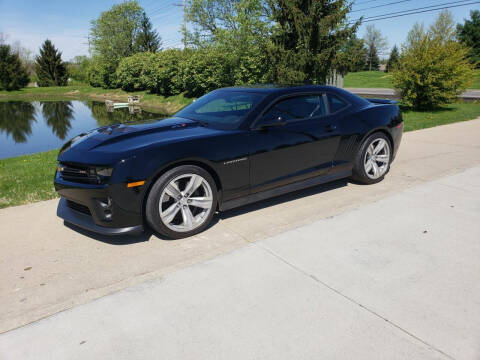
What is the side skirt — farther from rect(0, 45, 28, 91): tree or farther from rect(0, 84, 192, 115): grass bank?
rect(0, 45, 28, 91): tree

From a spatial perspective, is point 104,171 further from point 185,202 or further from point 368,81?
point 368,81

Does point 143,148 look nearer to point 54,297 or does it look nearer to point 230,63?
point 54,297

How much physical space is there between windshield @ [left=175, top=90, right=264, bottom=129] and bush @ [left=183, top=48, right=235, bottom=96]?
20.7 m

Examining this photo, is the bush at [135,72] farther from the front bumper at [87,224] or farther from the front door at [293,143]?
the front bumper at [87,224]

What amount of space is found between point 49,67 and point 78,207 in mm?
78608

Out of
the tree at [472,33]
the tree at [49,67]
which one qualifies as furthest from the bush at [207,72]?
the tree at [49,67]

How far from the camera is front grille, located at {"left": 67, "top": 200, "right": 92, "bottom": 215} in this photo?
11.3 ft

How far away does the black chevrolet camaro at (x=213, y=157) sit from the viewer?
10.6 feet

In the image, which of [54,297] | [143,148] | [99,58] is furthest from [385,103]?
[99,58]

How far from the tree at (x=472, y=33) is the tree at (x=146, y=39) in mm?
43399

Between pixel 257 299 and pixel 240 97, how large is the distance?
258cm

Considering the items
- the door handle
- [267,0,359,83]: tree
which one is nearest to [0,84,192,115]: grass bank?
[267,0,359,83]: tree

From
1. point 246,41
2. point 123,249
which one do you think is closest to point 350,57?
point 246,41

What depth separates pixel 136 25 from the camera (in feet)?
193
